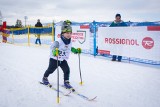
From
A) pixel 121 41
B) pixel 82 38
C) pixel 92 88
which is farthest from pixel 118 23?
pixel 92 88

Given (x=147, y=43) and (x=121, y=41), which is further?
(x=121, y=41)

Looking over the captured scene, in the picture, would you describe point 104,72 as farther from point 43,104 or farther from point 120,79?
point 43,104

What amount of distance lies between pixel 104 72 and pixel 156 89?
207 centimetres

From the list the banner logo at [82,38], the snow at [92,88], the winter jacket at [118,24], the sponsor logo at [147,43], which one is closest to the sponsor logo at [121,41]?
the sponsor logo at [147,43]

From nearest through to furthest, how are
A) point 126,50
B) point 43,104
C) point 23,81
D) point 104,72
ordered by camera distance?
point 43,104, point 23,81, point 104,72, point 126,50

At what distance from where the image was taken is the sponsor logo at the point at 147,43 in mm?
7262

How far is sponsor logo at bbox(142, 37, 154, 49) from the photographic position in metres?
7.26

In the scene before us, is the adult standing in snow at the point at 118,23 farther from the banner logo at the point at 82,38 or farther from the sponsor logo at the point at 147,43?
the banner logo at the point at 82,38

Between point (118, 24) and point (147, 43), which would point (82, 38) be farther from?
point (147, 43)

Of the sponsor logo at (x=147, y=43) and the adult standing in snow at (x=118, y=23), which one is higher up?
the adult standing in snow at (x=118, y=23)

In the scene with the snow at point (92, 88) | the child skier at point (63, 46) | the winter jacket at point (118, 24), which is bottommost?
the snow at point (92, 88)

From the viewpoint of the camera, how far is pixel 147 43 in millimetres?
7371

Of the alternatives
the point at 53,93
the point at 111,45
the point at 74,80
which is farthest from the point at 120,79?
the point at 111,45

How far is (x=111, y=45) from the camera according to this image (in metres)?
8.74
